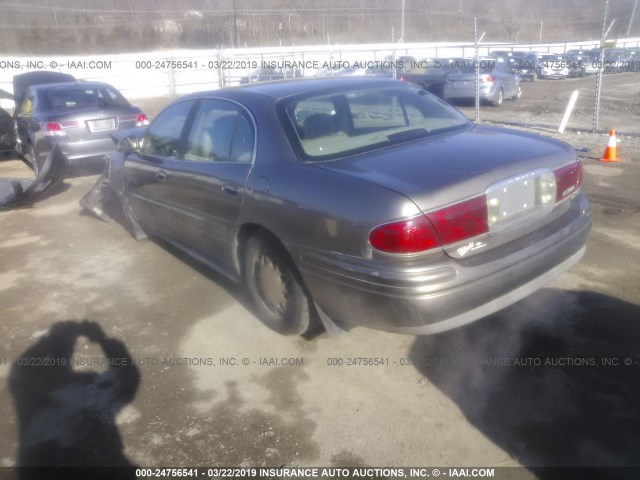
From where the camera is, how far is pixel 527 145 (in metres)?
3.57

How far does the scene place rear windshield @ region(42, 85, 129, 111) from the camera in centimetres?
931

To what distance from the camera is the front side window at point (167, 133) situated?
15.6 ft

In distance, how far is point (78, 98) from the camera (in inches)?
375

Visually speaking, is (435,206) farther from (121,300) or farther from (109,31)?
(109,31)

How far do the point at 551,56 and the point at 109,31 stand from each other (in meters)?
37.0

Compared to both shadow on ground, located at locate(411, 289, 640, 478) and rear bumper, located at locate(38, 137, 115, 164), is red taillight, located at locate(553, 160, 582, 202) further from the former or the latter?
rear bumper, located at locate(38, 137, 115, 164)

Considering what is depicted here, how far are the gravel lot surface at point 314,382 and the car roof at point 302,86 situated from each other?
1.64 meters

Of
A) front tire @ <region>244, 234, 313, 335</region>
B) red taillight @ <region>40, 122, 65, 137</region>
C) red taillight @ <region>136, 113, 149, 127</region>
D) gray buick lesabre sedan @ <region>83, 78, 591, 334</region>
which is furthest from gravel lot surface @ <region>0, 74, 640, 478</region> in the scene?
red taillight @ <region>136, 113, 149, 127</region>

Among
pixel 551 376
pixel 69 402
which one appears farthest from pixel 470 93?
pixel 69 402

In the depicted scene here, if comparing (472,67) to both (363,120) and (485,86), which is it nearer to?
(485,86)

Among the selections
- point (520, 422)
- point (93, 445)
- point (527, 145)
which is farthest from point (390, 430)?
point (527, 145)

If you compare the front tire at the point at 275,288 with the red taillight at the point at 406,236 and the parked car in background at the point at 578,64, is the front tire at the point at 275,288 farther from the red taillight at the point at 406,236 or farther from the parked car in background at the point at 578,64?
the parked car in background at the point at 578,64

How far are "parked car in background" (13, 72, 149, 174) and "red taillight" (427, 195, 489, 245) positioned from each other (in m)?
7.21

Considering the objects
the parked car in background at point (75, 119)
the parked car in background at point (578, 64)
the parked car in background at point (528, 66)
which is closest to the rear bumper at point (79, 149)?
the parked car in background at point (75, 119)
